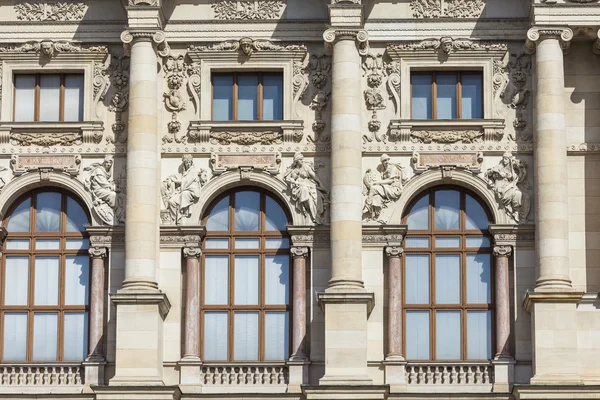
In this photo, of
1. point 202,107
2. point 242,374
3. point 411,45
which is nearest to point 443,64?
point 411,45

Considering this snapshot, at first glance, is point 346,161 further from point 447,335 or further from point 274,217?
point 447,335

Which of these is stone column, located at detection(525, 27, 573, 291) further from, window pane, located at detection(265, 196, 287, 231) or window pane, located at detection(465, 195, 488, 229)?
window pane, located at detection(265, 196, 287, 231)

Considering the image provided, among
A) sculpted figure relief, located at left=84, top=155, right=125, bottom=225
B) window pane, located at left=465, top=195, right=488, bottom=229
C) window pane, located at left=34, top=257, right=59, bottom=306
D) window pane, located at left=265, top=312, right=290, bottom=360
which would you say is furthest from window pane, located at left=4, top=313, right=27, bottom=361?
window pane, located at left=465, top=195, right=488, bottom=229

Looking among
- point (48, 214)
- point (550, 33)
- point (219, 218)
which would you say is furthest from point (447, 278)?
point (48, 214)

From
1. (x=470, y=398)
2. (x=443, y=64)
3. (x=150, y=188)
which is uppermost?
(x=443, y=64)

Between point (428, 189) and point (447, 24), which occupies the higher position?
point (447, 24)

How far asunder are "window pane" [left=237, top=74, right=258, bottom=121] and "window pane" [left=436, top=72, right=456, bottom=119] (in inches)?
144

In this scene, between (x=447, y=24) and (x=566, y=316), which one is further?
(x=447, y=24)

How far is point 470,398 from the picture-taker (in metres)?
38.4

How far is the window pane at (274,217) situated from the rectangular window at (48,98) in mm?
4210

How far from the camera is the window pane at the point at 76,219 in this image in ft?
132

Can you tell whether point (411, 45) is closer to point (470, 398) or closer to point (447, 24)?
point (447, 24)

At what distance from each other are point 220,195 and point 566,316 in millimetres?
7286

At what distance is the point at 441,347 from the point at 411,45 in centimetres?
606
